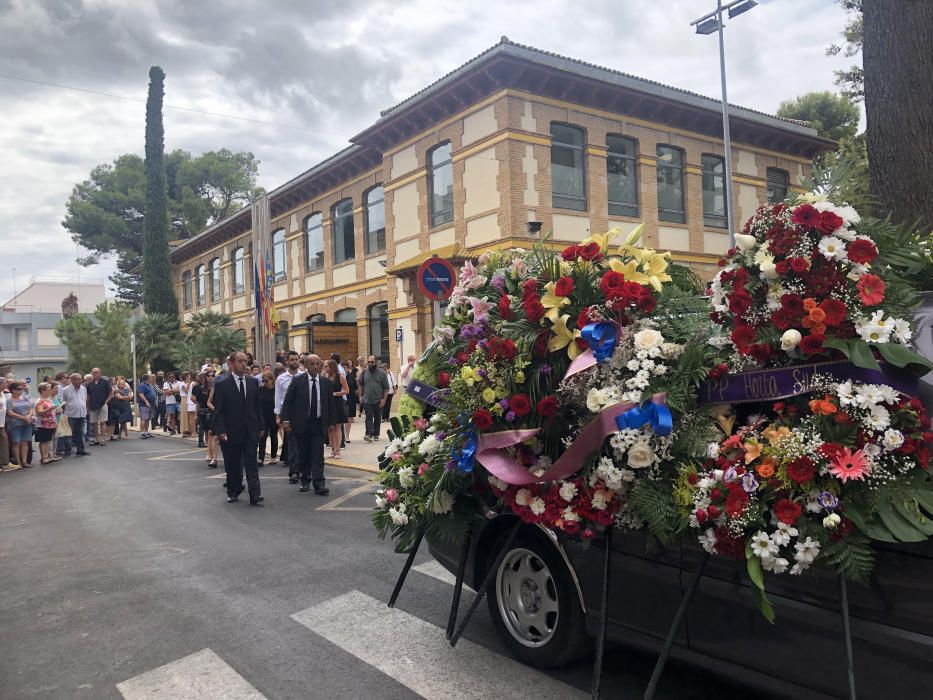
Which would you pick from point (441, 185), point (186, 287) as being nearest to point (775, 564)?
point (441, 185)

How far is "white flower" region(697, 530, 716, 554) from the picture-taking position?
2.81 m

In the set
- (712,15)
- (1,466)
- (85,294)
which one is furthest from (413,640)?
(85,294)

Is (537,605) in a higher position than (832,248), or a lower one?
lower

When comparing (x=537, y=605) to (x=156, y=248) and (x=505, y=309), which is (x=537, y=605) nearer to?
(x=505, y=309)

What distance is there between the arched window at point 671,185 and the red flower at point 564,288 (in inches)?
743

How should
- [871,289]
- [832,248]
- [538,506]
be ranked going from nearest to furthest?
[871,289] → [832,248] → [538,506]

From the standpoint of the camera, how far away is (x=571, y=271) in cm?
388

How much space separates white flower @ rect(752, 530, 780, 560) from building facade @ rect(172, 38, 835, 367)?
1337 centimetres

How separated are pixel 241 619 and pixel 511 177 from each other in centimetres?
1516

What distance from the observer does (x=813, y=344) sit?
284 cm

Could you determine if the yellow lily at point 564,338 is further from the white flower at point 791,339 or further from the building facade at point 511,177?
the building facade at point 511,177

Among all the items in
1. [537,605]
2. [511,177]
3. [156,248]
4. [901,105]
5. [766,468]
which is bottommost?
[537,605]

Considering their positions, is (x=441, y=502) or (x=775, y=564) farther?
(x=441, y=502)

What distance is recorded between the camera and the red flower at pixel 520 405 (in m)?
3.62
